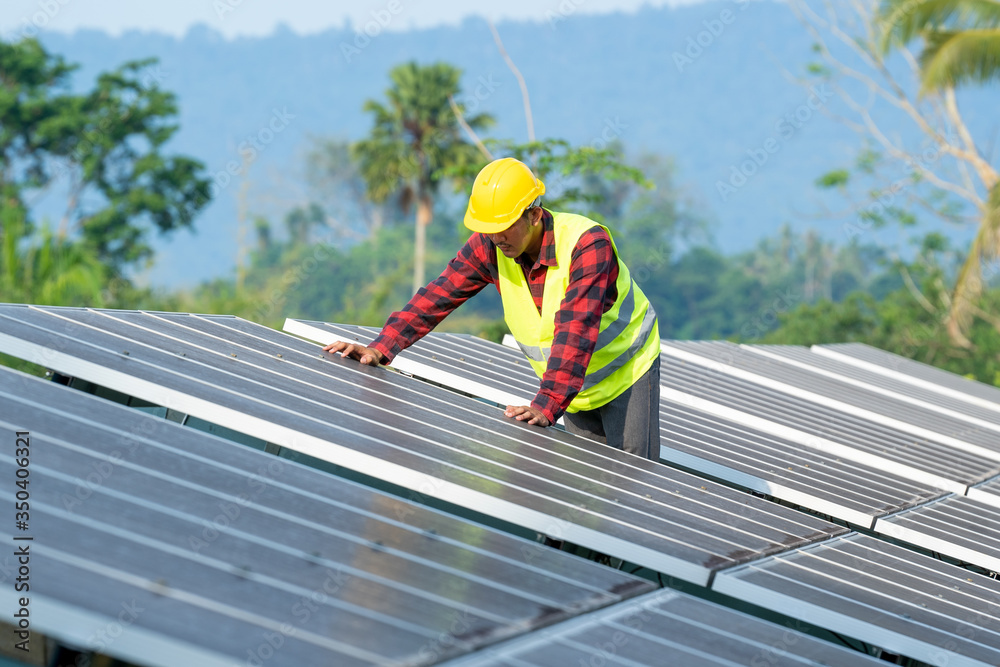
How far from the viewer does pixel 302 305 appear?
80.9 m

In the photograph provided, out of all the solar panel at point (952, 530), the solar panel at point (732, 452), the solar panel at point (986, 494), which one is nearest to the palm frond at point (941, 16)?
the solar panel at point (986, 494)

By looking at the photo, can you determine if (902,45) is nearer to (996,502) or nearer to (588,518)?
(996,502)

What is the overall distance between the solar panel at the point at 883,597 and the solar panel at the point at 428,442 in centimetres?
11

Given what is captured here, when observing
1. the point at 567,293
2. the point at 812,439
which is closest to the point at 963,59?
the point at 812,439

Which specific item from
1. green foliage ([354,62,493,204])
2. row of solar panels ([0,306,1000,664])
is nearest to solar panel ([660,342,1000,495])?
row of solar panels ([0,306,1000,664])

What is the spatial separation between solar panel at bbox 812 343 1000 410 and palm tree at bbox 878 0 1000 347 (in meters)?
5.97

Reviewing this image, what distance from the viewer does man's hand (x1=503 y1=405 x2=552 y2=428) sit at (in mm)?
4488

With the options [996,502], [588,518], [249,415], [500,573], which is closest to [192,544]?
[500,573]

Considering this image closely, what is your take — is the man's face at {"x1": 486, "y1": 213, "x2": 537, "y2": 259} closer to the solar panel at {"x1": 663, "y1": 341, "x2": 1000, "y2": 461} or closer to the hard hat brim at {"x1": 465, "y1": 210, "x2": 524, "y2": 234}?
the hard hat brim at {"x1": 465, "y1": 210, "x2": 524, "y2": 234}

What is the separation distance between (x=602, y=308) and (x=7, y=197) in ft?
155

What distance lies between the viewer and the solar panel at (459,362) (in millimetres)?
5496

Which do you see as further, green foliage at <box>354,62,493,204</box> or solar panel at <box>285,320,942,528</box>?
green foliage at <box>354,62,493,204</box>

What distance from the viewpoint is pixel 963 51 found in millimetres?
19859

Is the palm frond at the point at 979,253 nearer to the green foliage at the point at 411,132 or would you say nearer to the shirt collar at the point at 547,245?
the shirt collar at the point at 547,245
